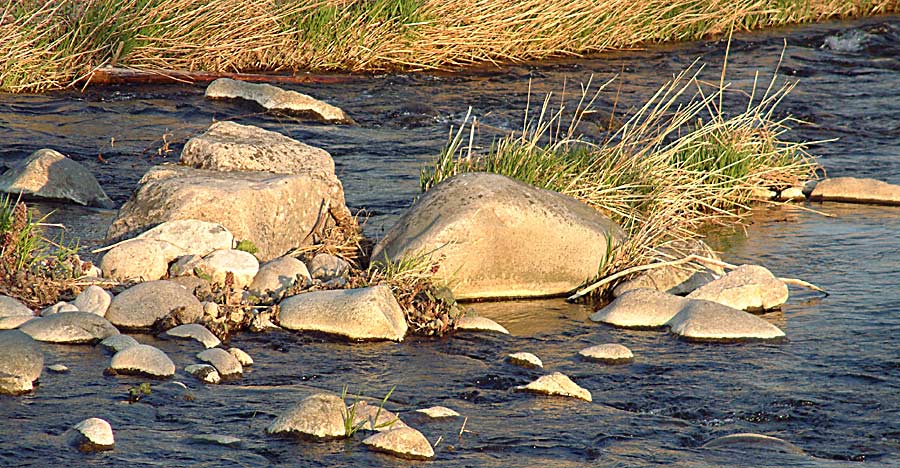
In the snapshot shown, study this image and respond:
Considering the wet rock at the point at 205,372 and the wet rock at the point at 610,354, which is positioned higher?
the wet rock at the point at 205,372

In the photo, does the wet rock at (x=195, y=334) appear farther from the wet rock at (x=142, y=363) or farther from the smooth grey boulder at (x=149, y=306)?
the wet rock at (x=142, y=363)

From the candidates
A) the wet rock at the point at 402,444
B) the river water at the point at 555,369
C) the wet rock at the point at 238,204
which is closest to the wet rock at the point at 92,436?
the river water at the point at 555,369

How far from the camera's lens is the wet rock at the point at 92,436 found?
4.21 meters

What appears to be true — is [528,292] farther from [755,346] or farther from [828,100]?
[828,100]

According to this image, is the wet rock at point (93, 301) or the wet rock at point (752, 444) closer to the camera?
the wet rock at point (752, 444)

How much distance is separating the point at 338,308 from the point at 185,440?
1.78 m

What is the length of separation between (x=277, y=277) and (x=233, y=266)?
0.25m

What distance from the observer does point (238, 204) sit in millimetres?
6941

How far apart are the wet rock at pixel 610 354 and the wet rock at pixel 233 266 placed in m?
1.91

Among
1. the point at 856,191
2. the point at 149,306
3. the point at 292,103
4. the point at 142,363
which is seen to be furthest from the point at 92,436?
the point at 292,103

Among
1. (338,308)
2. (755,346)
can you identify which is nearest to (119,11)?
(338,308)

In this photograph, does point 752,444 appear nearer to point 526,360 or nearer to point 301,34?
point 526,360

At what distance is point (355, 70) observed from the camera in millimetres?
15227

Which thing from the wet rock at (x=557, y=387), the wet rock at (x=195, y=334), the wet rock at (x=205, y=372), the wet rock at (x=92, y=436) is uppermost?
the wet rock at (x=92, y=436)
